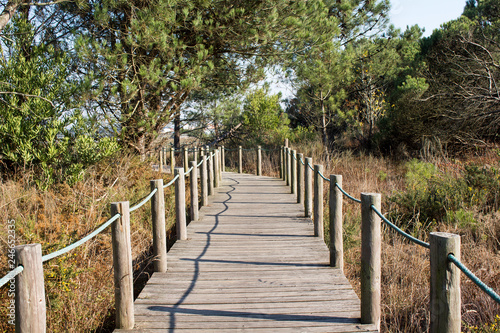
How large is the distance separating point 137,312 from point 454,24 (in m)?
19.1

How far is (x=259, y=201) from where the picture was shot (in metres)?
8.32

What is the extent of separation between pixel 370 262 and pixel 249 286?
1262 millimetres

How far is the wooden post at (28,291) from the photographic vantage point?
73.7 inches

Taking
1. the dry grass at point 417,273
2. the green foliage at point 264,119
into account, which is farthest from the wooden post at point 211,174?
the green foliage at point 264,119

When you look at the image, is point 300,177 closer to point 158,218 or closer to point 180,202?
point 180,202

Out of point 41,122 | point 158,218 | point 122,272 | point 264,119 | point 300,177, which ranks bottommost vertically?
point 122,272

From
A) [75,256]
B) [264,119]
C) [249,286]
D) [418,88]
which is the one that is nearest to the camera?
[249,286]

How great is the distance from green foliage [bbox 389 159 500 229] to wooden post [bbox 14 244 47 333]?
252 inches

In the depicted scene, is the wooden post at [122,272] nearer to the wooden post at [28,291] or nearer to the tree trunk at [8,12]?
the wooden post at [28,291]

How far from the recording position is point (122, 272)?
3.00 meters

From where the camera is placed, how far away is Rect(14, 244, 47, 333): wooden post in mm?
1873

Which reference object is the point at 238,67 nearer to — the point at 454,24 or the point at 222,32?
the point at 222,32

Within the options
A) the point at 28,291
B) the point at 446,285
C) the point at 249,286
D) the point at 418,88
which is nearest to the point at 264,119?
the point at 418,88

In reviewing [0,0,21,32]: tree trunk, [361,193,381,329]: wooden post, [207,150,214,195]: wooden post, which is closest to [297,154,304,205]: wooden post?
[207,150,214,195]: wooden post
